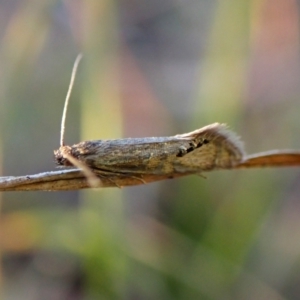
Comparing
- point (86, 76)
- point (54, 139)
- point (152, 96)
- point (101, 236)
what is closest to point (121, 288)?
point (101, 236)

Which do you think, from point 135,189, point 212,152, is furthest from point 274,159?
point 135,189

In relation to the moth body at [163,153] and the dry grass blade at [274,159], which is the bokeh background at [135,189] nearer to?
the moth body at [163,153]

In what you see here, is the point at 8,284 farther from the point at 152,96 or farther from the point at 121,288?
the point at 152,96

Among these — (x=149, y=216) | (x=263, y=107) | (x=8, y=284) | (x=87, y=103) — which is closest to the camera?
(x=87, y=103)

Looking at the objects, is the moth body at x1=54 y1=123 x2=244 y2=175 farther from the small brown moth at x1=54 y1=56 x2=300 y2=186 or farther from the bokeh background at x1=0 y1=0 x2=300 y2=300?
the bokeh background at x1=0 y1=0 x2=300 y2=300

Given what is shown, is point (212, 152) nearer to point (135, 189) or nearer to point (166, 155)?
point (166, 155)

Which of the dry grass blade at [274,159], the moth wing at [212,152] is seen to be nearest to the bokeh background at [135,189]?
the moth wing at [212,152]
